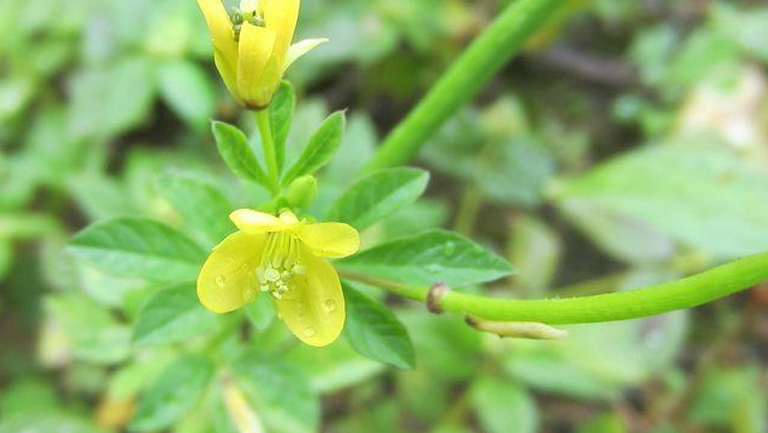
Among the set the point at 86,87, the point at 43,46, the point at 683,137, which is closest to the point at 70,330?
the point at 86,87

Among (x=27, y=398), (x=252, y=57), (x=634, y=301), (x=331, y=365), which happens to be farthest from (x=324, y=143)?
(x=27, y=398)

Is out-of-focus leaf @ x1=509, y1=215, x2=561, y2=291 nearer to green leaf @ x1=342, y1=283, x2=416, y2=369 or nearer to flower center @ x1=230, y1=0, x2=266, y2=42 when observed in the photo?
green leaf @ x1=342, y1=283, x2=416, y2=369

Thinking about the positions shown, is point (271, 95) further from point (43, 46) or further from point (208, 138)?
point (43, 46)

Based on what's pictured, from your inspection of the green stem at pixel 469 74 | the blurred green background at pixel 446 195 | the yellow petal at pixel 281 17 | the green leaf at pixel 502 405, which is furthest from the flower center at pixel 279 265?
the green leaf at pixel 502 405

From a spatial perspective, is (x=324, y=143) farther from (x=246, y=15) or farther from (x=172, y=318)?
(x=172, y=318)

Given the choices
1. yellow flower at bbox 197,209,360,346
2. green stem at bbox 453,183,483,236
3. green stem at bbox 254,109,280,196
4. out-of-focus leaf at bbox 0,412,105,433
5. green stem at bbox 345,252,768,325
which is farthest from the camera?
green stem at bbox 453,183,483,236

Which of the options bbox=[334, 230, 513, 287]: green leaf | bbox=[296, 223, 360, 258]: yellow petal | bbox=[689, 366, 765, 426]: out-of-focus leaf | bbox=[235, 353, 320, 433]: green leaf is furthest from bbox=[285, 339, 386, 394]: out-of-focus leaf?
bbox=[689, 366, 765, 426]: out-of-focus leaf

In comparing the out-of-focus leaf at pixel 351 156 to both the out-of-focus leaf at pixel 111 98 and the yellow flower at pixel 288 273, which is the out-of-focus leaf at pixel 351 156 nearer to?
the out-of-focus leaf at pixel 111 98
